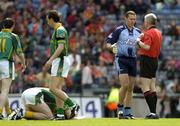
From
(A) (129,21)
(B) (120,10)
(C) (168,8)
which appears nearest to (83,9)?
(B) (120,10)

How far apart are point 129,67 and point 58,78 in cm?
179

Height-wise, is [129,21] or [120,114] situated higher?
[129,21]

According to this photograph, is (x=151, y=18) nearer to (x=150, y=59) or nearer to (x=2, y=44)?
(x=150, y=59)

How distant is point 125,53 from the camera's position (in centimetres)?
1889

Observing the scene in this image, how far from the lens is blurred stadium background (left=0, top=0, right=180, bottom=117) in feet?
90.1

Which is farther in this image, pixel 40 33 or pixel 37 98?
pixel 40 33

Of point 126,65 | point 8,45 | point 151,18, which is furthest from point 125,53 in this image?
point 8,45

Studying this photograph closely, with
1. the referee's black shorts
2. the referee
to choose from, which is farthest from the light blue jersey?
the referee's black shorts

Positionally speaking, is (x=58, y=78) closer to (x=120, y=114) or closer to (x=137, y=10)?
(x=120, y=114)

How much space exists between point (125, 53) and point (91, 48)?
12.8 metres

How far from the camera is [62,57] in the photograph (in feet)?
59.9

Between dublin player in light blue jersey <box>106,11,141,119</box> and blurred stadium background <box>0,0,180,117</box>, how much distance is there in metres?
4.79

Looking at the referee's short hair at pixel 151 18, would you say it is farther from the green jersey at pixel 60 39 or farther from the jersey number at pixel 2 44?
the jersey number at pixel 2 44

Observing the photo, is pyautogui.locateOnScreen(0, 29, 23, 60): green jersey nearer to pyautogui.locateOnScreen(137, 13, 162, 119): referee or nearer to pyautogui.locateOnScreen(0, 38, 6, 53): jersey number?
pyautogui.locateOnScreen(0, 38, 6, 53): jersey number
